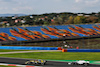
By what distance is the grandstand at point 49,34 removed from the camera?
5010 centimetres

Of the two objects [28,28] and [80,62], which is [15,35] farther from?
[80,62]

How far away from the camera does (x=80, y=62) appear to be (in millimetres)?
15719

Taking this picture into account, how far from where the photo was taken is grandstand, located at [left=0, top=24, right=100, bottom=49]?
5010 centimetres

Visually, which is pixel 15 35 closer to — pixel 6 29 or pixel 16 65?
pixel 6 29

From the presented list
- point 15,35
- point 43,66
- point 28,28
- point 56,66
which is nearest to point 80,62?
point 56,66

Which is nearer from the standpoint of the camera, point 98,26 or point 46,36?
point 46,36

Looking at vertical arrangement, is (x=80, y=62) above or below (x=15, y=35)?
above

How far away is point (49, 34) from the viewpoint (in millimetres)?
59125

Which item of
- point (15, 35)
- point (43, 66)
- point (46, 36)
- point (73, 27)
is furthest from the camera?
point (73, 27)

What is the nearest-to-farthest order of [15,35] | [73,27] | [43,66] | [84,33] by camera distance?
1. [43,66]
2. [15,35]
3. [84,33]
4. [73,27]

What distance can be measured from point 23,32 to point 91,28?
27.5 metres

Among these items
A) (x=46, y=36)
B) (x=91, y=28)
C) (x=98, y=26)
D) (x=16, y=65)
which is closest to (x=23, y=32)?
(x=46, y=36)

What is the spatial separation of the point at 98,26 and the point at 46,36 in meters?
25.0

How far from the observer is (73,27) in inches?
2662
